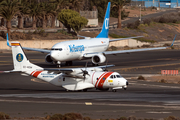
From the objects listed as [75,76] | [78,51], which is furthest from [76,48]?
[75,76]

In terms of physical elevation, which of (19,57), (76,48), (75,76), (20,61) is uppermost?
(19,57)

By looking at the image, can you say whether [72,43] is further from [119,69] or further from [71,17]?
[71,17]

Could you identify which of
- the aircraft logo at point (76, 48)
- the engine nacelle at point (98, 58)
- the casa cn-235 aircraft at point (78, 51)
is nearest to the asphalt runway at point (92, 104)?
the casa cn-235 aircraft at point (78, 51)

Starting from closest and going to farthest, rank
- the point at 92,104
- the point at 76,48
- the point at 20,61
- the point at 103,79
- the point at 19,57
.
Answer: the point at 92,104 < the point at 103,79 < the point at 20,61 < the point at 19,57 < the point at 76,48

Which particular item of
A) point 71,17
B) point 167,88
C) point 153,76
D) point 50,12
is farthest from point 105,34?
point 50,12

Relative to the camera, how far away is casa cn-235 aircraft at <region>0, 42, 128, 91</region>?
33.8m

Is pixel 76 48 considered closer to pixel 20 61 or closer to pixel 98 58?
pixel 98 58

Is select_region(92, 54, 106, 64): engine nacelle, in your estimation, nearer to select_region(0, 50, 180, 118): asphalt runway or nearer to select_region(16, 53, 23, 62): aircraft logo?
select_region(0, 50, 180, 118): asphalt runway

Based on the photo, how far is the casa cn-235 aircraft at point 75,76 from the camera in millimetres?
33781

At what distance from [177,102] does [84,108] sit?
8079 mm

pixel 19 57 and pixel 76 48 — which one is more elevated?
pixel 19 57

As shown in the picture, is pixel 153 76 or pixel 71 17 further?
pixel 71 17

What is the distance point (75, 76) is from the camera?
35.0 meters

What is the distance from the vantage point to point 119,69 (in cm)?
5703
